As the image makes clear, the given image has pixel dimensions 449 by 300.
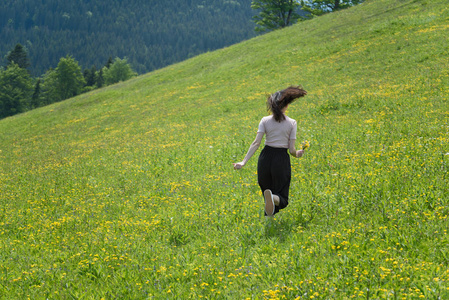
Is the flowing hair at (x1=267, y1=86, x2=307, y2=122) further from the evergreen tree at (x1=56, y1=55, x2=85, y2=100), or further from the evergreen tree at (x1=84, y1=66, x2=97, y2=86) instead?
the evergreen tree at (x1=84, y1=66, x2=97, y2=86)

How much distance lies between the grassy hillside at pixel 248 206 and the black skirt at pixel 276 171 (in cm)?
59

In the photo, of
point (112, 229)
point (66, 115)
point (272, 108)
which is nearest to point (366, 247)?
point (272, 108)

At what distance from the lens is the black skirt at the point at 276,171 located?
242 inches

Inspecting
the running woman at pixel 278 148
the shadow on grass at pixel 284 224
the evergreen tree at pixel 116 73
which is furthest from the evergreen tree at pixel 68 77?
the shadow on grass at pixel 284 224

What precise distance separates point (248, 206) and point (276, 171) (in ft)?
5.07

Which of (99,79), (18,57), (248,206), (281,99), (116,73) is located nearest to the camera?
(281,99)

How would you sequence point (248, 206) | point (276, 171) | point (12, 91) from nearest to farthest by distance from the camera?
point (276, 171) → point (248, 206) → point (12, 91)

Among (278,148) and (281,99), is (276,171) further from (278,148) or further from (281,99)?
(281,99)

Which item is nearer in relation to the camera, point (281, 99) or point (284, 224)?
point (281, 99)

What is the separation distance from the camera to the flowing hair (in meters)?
5.97

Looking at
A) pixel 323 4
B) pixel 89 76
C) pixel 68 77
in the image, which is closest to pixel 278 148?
pixel 323 4


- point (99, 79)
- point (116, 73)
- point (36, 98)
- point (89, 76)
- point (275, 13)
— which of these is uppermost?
point (89, 76)

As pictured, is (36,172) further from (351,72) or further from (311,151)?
(351,72)

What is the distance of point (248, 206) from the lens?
738 cm
